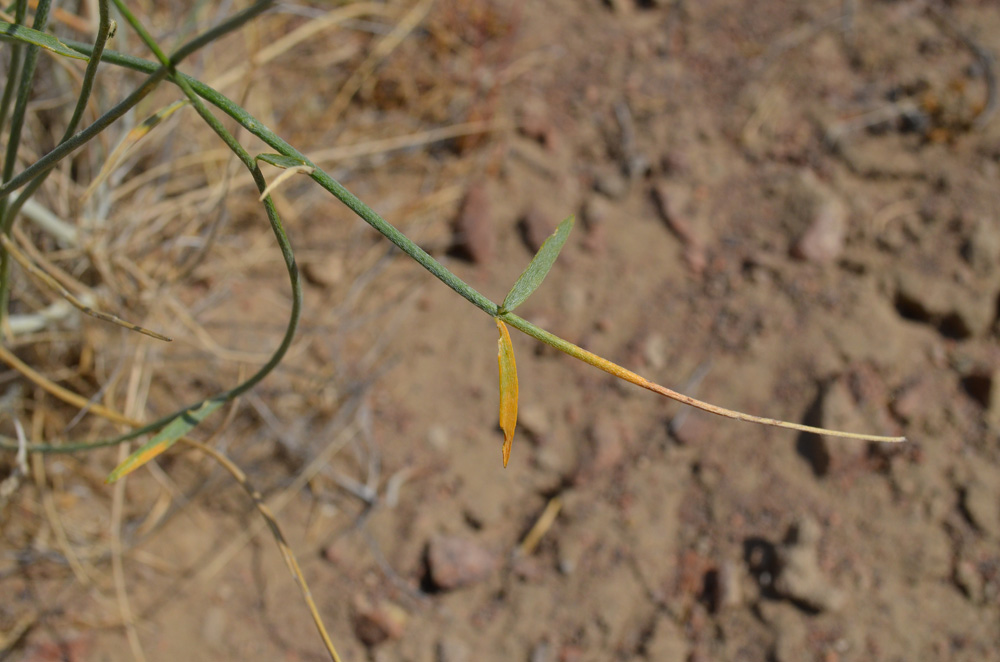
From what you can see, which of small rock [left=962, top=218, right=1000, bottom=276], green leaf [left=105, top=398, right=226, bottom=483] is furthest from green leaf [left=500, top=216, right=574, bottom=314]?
small rock [left=962, top=218, right=1000, bottom=276]

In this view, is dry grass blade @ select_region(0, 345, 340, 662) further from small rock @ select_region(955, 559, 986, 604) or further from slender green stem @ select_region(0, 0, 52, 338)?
small rock @ select_region(955, 559, 986, 604)

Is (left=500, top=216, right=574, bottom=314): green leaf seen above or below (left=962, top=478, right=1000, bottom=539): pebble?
above

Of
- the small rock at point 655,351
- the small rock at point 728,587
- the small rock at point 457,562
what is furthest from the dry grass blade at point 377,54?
the small rock at point 728,587

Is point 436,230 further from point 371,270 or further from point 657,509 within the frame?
point 657,509

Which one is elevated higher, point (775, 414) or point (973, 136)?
point (973, 136)

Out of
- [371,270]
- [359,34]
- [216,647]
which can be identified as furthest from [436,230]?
[216,647]

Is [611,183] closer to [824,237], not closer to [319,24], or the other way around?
[824,237]

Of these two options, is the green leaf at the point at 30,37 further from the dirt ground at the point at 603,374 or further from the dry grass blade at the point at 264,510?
the dirt ground at the point at 603,374
